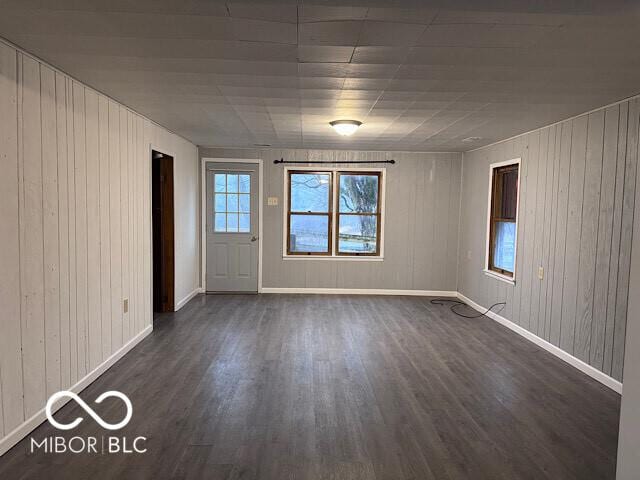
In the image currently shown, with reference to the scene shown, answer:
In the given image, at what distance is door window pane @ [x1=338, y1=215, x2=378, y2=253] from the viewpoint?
723 cm

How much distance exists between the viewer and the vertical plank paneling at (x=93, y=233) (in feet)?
11.2

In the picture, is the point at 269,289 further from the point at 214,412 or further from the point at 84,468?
the point at 84,468

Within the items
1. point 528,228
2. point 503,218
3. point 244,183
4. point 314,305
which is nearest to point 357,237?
point 314,305

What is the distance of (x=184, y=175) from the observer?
20.3 ft

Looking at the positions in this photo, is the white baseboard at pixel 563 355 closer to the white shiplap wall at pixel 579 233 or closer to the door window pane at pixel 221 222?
the white shiplap wall at pixel 579 233

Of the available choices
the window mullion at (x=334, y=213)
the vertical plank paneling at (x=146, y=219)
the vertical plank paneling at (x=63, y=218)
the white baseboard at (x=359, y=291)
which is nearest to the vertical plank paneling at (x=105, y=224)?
the vertical plank paneling at (x=63, y=218)

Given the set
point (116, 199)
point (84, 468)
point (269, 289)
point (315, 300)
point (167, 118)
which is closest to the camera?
point (84, 468)

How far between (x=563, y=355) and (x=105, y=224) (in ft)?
14.4

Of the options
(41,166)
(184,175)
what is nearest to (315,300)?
(184,175)

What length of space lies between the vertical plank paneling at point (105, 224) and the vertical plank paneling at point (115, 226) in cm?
6

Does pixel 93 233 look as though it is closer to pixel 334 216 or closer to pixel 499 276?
pixel 334 216

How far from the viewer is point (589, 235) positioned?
12.7ft

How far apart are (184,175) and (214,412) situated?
3.99m

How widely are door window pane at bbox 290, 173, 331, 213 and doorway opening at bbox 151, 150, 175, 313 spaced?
212 cm
